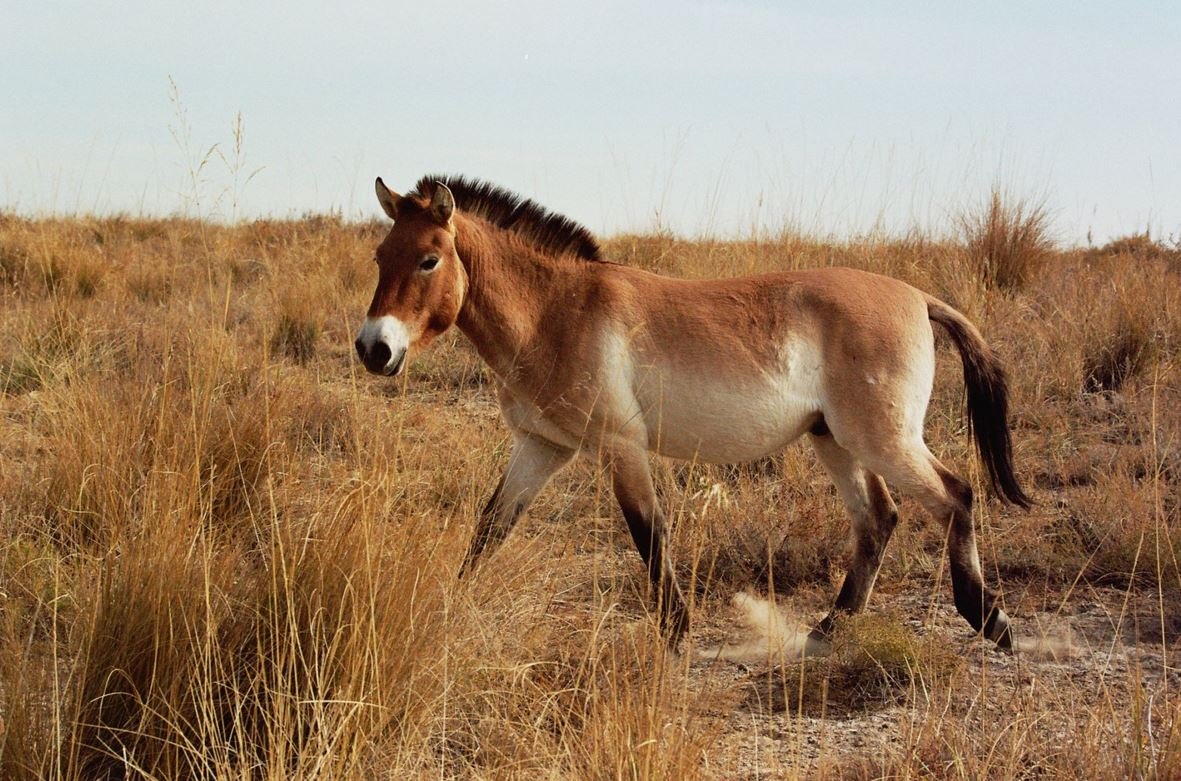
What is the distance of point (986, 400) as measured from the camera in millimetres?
4801

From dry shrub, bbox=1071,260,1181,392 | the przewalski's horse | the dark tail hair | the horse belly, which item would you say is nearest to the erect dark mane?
the przewalski's horse

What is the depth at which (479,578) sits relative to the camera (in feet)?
12.6

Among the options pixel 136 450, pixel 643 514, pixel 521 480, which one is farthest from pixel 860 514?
pixel 136 450

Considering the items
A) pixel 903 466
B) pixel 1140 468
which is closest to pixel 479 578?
pixel 903 466

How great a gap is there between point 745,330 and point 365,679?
7.71ft

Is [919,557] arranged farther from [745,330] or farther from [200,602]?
[200,602]

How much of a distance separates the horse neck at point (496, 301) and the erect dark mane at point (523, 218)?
148 millimetres

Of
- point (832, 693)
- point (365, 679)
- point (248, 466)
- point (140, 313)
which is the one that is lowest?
point (832, 693)

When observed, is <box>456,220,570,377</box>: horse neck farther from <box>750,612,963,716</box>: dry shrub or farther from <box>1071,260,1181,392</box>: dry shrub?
<box>1071,260,1181,392</box>: dry shrub

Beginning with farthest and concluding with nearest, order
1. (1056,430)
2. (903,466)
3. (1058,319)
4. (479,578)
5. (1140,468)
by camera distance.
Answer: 1. (1058,319)
2. (1056,430)
3. (1140,468)
4. (903,466)
5. (479,578)

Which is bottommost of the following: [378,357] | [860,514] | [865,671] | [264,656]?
[865,671]

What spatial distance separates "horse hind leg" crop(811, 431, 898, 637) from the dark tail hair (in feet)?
1.57

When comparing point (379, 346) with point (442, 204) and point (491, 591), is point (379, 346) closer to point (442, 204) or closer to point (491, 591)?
point (442, 204)

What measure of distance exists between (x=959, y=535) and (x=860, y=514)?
57 cm
